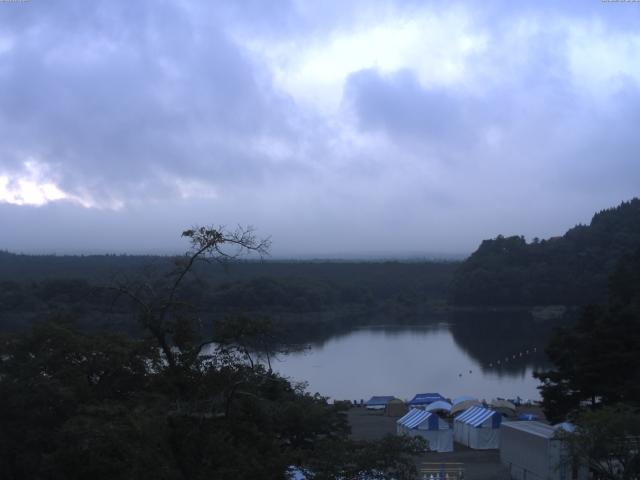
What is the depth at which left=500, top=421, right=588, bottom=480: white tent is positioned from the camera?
7.34 meters

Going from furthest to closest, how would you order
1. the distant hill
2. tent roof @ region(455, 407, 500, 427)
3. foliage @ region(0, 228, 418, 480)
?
1. the distant hill
2. tent roof @ region(455, 407, 500, 427)
3. foliage @ region(0, 228, 418, 480)

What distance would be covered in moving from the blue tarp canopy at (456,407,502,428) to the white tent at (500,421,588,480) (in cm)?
141

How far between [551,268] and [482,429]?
3247 centimetres

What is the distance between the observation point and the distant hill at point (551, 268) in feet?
129

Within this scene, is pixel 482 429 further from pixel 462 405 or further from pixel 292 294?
pixel 292 294

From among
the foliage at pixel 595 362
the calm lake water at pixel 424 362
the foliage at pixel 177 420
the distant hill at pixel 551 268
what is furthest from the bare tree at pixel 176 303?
the distant hill at pixel 551 268

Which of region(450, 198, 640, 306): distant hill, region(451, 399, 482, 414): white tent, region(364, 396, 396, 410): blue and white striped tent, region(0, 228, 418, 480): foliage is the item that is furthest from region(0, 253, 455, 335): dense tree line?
region(0, 228, 418, 480): foliage

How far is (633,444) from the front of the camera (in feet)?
17.4

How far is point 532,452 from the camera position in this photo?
7.90m

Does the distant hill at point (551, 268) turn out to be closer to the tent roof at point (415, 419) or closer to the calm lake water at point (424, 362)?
the calm lake water at point (424, 362)

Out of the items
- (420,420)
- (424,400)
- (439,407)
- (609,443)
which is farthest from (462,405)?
(609,443)

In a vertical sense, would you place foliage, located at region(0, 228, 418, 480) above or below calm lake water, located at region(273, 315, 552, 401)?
above

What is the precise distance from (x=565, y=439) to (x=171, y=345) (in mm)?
2968

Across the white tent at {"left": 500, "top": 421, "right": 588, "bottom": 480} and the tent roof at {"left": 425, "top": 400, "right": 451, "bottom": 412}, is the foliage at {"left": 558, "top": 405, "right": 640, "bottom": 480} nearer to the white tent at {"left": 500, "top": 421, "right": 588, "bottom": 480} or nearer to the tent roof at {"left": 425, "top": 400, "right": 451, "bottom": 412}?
the white tent at {"left": 500, "top": 421, "right": 588, "bottom": 480}
